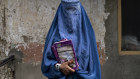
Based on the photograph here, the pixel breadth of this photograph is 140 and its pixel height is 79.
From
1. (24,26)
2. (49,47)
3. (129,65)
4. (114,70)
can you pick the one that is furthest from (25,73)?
(49,47)

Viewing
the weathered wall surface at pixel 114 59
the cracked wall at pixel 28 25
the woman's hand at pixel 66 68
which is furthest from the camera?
the weathered wall surface at pixel 114 59

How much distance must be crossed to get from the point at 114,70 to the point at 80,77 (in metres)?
2.54

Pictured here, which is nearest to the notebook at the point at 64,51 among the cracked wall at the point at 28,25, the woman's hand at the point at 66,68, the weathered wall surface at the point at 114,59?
the woman's hand at the point at 66,68

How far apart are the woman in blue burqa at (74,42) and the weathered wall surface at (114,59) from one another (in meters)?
2.23

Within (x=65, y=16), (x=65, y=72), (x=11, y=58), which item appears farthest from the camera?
(x=11, y=58)

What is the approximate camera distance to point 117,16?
4453 mm

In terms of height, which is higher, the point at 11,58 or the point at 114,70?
the point at 11,58

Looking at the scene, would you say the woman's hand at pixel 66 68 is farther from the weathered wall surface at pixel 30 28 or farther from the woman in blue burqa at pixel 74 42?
the weathered wall surface at pixel 30 28

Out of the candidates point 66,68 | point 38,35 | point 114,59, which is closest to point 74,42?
point 66,68

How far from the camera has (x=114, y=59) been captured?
14.6 ft

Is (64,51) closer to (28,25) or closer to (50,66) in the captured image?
(50,66)

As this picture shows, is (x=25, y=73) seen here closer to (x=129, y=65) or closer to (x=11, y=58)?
(x=11, y=58)

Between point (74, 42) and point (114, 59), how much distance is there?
250cm

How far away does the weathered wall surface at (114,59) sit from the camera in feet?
14.6
